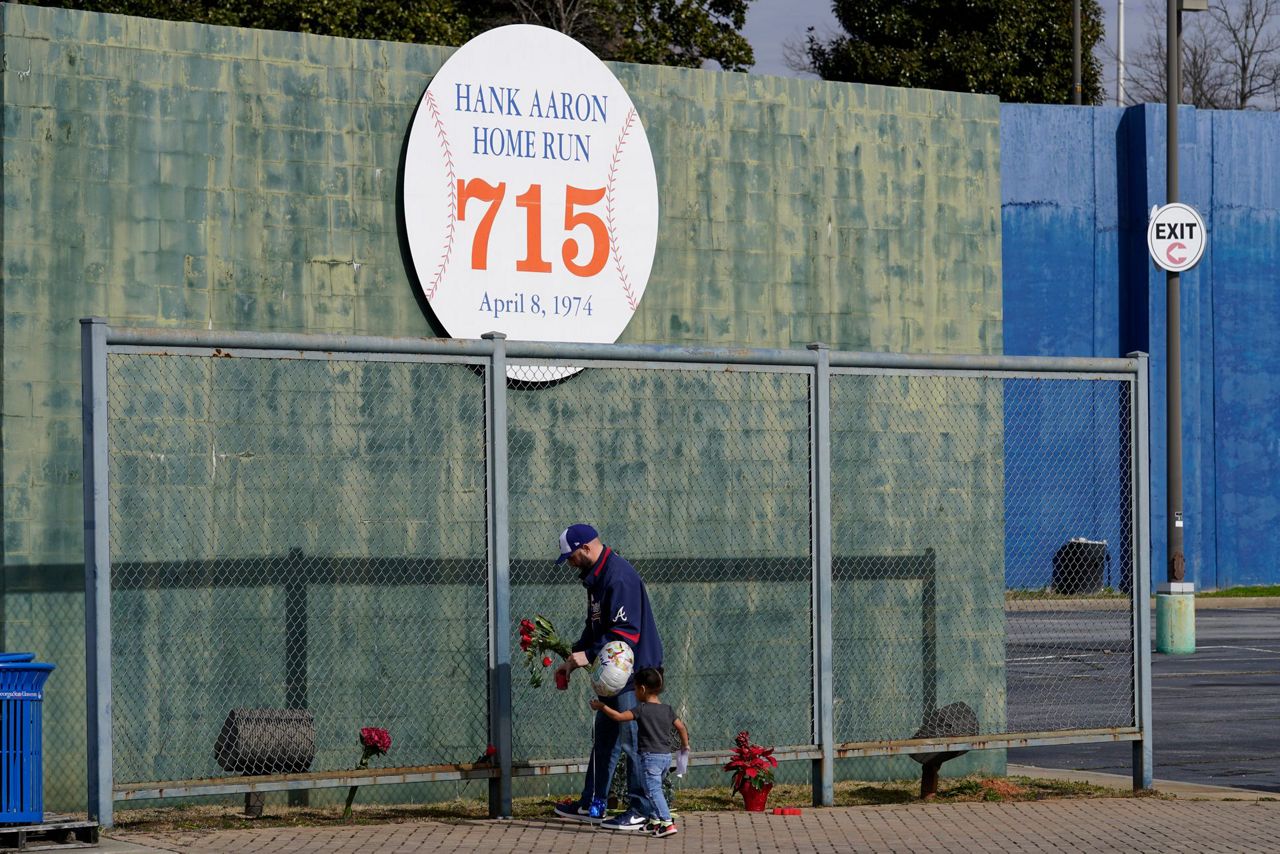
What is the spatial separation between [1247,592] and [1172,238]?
10.1 meters

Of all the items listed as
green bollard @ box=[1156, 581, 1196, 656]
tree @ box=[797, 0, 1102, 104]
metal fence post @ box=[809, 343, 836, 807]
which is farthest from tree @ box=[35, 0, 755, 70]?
metal fence post @ box=[809, 343, 836, 807]

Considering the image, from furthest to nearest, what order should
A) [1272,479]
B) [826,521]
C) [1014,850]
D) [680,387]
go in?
[1272,479] → [680,387] → [826,521] → [1014,850]

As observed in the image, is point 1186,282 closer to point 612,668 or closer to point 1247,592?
point 1247,592

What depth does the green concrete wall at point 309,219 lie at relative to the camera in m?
11.2

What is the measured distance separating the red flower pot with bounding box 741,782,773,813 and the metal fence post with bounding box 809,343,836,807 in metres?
0.41

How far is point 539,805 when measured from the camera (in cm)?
1180

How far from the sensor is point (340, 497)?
38.7 ft

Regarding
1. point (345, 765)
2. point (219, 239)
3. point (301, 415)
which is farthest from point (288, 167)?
point (345, 765)

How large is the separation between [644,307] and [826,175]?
1812 mm

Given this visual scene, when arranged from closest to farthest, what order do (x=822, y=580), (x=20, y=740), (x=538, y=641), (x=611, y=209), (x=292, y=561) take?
(x=20, y=740) → (x=538, y=641) → (x=822, y=580) → (x=292, y=561) → (x=611, y=209)

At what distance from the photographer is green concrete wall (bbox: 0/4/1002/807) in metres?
11.2

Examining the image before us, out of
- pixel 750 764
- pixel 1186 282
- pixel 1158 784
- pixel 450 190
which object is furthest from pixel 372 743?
pixel 1186 282

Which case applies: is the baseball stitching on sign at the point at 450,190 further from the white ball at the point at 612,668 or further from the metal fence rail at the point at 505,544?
the white ball at the point at 612,668

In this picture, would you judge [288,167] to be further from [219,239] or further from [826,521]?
[826,521]
